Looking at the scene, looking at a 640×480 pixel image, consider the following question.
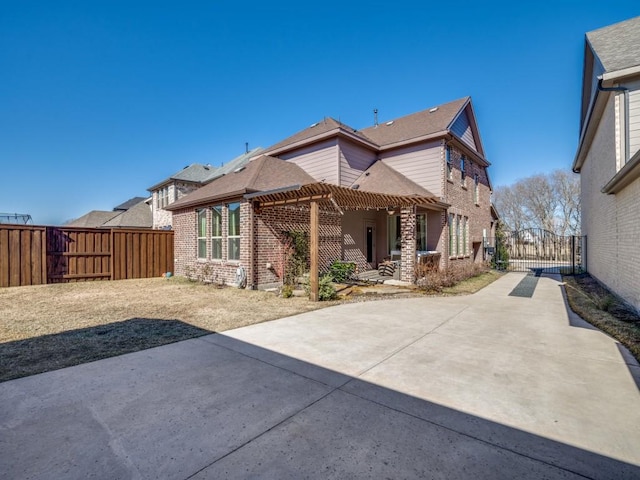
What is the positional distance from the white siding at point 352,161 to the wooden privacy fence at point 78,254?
28.6ft

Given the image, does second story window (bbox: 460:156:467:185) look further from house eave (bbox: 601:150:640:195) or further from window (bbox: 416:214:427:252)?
house eave (bbox: 601:150:640:195)

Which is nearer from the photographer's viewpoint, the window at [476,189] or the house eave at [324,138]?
the house eave at [324,138]

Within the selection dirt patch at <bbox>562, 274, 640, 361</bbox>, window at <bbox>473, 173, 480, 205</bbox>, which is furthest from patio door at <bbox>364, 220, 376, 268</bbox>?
dirt patch at <bbox>562, 274, 640, 361</bbox>

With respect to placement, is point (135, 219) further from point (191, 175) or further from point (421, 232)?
point (421, 232)

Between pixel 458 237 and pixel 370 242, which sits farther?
pixel 458 237

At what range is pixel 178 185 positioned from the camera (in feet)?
84.0

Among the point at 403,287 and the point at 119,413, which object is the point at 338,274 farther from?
the point at 119,413

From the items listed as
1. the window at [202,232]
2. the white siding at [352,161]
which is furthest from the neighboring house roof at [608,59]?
the window at [202,232]

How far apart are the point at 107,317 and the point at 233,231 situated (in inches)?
198

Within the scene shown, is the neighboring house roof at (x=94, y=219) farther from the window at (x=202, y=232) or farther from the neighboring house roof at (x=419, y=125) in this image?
the neighboring house roof at (x=419, y=125)

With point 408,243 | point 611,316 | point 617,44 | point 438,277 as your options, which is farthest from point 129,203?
point 611,316

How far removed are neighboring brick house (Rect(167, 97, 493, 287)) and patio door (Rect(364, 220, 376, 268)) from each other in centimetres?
5

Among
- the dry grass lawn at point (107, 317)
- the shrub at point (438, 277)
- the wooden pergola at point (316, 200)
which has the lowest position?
the dry grass lawn at point (107, 317)

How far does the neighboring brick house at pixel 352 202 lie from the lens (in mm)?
10203
